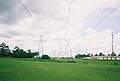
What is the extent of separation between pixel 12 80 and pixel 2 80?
76 centimetres

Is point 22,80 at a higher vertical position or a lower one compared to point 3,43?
lower

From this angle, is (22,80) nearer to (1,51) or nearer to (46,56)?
(46,56)

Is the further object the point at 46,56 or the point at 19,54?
the point at 19,54

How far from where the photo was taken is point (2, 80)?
1730cm

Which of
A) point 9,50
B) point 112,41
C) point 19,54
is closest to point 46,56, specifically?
point 19,54

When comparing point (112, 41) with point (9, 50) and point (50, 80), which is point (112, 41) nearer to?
point (50, 80)

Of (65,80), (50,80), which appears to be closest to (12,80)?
(50,80)

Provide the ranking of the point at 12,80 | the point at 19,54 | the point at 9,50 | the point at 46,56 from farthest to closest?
the point at 9,50
the point at 19,54
the point at 46,56
the point at 12,80

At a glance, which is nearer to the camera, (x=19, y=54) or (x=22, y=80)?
(x=22, y=80)

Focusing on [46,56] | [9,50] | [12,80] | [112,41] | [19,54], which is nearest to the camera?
[12,80]

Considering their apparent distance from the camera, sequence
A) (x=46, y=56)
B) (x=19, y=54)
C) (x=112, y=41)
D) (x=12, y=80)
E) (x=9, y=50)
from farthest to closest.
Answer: (x=9, y=50), (x=19, y=54), (x=46, y=56), (x=112, y=41), (x=12, y=80)

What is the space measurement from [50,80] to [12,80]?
2839 millimetres

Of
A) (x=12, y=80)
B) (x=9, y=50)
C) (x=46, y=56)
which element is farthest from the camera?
(x=9, y=50)

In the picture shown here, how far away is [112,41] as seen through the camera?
77.8 m
